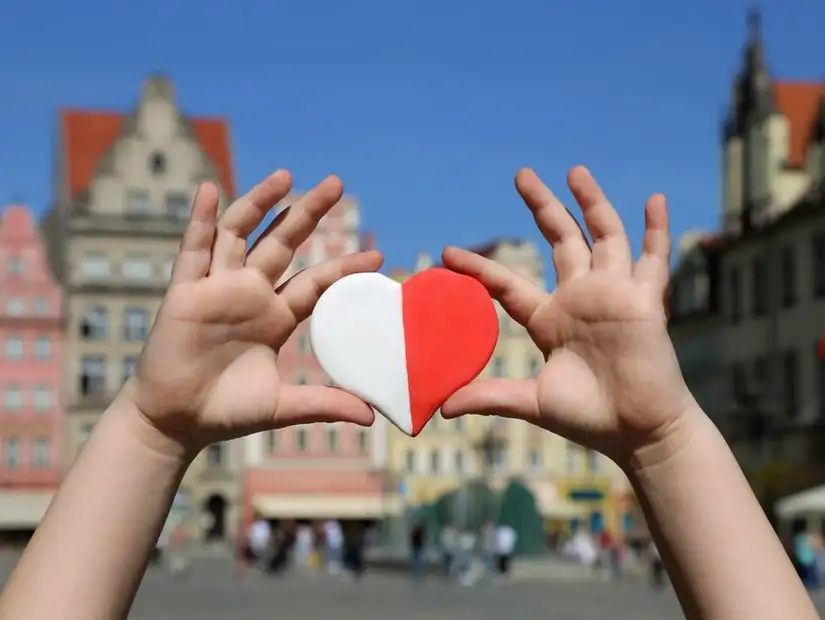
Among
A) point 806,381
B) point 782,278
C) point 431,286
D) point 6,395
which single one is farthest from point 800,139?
point 431,286

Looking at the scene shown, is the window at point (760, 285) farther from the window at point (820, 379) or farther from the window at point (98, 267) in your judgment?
the window at point (98, 267)

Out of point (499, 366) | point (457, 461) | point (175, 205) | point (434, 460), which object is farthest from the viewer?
point (499, 366)

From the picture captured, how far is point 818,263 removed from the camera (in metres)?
37.4

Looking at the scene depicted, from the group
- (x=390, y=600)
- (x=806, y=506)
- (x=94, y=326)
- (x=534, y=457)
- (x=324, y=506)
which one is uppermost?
(x=94, y=326)

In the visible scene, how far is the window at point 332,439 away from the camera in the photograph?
62.6 metres

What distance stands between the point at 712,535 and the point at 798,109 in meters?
43.1

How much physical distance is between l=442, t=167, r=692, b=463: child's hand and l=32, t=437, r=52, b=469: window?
57648 mm

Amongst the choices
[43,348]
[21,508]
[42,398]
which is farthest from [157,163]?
[21,508]

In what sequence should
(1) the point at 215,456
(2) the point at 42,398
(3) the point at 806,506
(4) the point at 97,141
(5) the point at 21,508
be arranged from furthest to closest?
(4) the point at 97,141 → (1) the point at 215,456 → (2) the point at 42,398 → (5) the point at 21,508 → (3) the point at 806,506

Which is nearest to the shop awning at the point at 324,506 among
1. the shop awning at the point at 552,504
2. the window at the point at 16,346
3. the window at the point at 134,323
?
the shop awning at the point at 552,504

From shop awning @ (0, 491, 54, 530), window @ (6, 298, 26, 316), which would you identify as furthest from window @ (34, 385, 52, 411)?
shop awning @ (0, 491, 54, 530)

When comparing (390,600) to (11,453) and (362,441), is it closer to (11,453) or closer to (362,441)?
(11,453)

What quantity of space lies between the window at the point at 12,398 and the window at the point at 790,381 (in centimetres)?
3068

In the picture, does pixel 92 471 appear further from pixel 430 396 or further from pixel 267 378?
pixel 430 396
